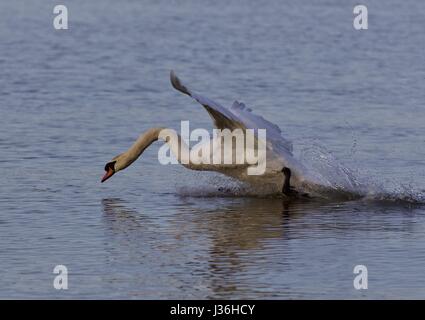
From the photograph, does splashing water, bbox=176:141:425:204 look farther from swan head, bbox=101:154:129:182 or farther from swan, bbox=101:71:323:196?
swan head, bbox=101:154:129:182

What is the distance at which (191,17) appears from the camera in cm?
2958

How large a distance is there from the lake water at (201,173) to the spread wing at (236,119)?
652 mm

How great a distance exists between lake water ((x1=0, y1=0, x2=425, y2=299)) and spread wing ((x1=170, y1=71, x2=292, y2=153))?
0.65 m

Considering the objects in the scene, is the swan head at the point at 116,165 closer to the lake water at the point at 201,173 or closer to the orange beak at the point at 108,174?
the orange beak at the point at 108,174

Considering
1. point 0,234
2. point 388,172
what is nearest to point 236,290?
point 0,234

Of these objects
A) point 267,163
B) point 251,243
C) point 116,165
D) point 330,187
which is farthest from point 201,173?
point 251,243

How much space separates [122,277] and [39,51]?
15.4 m

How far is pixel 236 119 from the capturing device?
523 inches

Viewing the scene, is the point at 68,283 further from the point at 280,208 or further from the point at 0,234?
the point at 280,208

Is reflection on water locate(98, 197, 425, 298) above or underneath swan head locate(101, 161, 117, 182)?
underneath

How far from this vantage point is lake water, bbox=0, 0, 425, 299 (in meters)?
10.5

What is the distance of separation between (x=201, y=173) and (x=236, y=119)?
6.10ft

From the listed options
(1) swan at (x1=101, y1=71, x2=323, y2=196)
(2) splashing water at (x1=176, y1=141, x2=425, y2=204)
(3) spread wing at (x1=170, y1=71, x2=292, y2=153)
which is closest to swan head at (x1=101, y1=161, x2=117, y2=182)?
(1) swan at (x1=101, y1=71, x2=323, y2=196)

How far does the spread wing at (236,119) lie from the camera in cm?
1280
